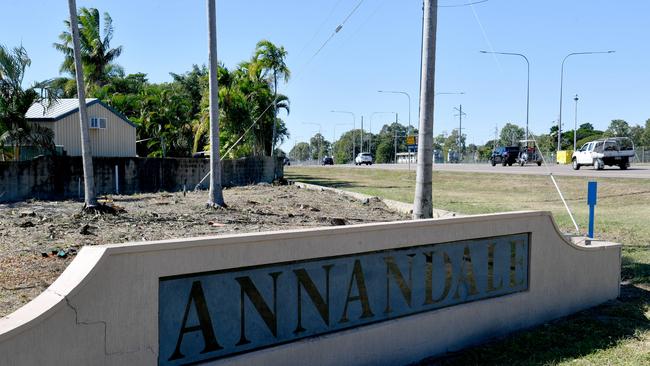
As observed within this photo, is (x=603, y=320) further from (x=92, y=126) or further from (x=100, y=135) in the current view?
(x=100, y=135)

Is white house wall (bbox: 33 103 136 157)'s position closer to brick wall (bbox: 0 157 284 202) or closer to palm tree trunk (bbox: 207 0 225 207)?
brick wall (bbox: 0 157 284 202)

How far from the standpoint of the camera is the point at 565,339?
594 cm

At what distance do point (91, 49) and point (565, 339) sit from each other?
49.6m

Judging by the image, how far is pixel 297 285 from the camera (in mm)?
4430

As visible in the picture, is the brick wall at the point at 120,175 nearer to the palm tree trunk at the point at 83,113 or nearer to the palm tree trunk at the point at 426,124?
the palm tree trunk at the point at 83,113

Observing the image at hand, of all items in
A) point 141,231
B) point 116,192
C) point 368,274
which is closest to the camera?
point 368,274

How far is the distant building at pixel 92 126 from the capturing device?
31797 millimetres

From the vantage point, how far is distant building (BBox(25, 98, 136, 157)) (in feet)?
104

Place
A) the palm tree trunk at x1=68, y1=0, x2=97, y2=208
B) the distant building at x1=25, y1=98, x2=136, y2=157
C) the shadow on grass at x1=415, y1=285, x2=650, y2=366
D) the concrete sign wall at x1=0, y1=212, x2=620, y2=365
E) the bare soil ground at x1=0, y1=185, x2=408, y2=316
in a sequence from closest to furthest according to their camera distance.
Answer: the concrete sign wall at x1=0, y1=212, x2=620, y2=365 < the shadow on grass at x1=415, y1=285, x2=650, y2=366 < the bare soil ground at x1=0, y1=185, x2=408, y2=316 < the palm tree trunk at x1=68, y1=0, x2=97, y2=208 < the distant building at x1=25, y1=98, x2=136, y2=157

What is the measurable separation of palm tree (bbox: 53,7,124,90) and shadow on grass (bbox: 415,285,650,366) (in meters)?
48.1

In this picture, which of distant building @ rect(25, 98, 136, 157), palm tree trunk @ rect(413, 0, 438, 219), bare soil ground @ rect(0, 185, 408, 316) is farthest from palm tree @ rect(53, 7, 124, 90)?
palm tree trunk @ rect(413, 0, 438, 219)

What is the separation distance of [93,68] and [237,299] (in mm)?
50103

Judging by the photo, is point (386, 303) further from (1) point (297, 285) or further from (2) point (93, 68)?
(2) point (93, 68)

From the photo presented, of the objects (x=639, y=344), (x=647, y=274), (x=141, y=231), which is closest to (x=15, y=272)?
(x=141, y=231)
